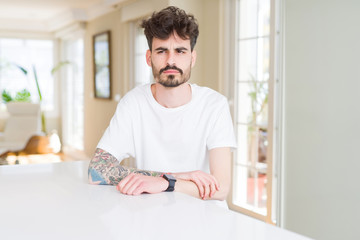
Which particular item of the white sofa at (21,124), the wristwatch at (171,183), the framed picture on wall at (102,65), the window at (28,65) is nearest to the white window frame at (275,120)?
the wristwatch at (171,183)

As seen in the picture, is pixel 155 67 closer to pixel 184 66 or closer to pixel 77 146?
pixel 184 66

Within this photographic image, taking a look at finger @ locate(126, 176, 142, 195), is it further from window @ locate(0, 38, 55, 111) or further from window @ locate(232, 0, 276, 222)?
window @ locate(0, 38, 55, 111)

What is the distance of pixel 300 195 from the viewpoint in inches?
121

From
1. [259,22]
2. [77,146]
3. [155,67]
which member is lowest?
[77,146]

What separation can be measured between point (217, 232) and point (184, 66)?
85cm

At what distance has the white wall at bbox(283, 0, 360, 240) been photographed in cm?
265

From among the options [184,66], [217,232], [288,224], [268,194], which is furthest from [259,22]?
[217,232]

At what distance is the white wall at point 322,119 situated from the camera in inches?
104

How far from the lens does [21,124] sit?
6.83 metres

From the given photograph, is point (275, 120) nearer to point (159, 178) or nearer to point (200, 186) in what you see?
point (200, 186)

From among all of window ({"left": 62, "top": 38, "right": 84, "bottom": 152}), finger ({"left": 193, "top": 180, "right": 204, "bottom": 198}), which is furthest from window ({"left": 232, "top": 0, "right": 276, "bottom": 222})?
window ({"left": 62, "top": 38, "right": 84, "bottom": 152})

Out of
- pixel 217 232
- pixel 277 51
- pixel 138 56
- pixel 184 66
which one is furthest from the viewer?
pixel 138 56

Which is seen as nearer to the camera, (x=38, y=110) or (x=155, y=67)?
(x=155, y=67)

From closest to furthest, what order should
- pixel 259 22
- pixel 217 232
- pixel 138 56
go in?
pixel 217 232
pixel 259 22
pixel 138 56
